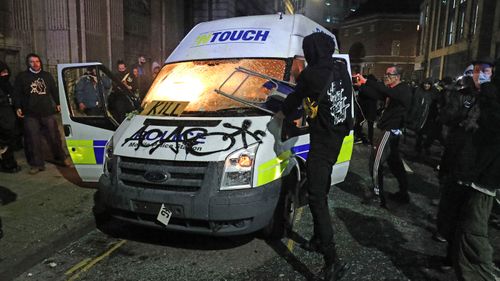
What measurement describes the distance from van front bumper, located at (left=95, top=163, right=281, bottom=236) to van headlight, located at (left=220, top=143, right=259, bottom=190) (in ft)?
0.18

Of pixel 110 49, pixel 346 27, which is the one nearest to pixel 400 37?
pixel 346 27

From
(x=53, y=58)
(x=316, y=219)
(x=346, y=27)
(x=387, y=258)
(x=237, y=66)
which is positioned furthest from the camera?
(x=346, y=27)

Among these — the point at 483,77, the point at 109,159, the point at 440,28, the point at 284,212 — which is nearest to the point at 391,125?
the point at 483,77

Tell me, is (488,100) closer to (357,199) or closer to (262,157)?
(262,157)

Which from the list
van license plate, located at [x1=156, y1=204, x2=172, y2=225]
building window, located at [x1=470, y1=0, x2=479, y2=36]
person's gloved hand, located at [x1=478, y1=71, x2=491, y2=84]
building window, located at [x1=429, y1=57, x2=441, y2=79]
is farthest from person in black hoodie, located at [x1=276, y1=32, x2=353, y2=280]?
building window, located at [x1=429, y1=57, x2=441, y2=79]

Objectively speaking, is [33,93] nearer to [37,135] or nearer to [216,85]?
[37,135]

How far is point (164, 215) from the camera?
3578 mm

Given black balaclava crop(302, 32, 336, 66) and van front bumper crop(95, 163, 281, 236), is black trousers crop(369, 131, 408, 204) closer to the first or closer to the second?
van front bumper crop(95, 163, 281, 236)

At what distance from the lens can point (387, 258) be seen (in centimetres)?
387

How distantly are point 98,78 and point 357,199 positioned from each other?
3923mm

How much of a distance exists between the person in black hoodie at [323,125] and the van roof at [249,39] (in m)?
1.40

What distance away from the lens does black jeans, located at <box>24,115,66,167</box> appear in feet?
21.2

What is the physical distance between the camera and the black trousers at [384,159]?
17.5ft

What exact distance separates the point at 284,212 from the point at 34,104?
185 inches
